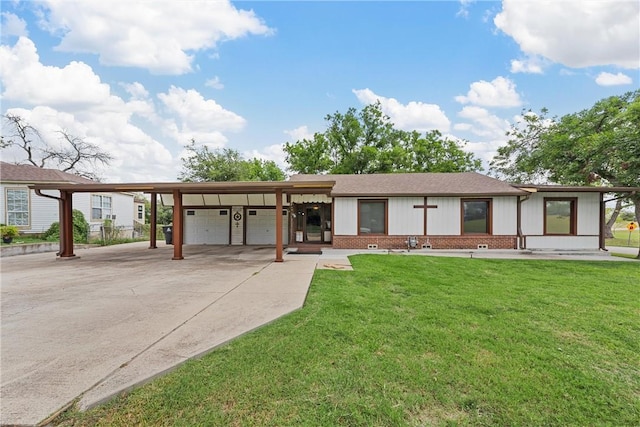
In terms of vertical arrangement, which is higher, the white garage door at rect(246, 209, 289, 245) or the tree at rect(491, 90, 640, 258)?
the tree at rect(491, 90, 640, 258)

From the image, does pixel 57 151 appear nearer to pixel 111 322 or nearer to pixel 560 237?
pixel 111 322

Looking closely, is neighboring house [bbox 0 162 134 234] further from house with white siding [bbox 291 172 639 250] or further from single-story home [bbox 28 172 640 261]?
house with white siding [bbox 291 172 639 250]

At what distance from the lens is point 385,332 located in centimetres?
360

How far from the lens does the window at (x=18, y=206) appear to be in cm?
1499

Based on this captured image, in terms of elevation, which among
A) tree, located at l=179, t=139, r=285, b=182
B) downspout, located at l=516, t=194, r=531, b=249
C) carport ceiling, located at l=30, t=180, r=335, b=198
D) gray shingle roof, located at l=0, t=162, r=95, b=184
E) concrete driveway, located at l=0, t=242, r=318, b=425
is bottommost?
concrete driveway, located at l=0, t=242, r=318, b=425

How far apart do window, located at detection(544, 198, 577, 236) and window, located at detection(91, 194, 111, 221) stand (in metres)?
23.0

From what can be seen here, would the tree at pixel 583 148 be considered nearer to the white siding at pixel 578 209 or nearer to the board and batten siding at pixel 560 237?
the white siding at pixel 578 209

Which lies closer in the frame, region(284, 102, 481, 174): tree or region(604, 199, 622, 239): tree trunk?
region(604, 199, 622, 239): tree trunk

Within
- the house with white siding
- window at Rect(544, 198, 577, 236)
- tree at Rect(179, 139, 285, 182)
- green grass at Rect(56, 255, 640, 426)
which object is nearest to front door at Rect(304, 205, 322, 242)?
the house with white siding

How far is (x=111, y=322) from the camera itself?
13.1 feet

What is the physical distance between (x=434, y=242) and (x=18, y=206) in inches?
797

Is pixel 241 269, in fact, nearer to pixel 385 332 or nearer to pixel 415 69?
pixel 385 332

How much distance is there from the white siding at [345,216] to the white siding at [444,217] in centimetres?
303

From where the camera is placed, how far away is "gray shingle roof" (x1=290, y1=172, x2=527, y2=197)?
12.0m
